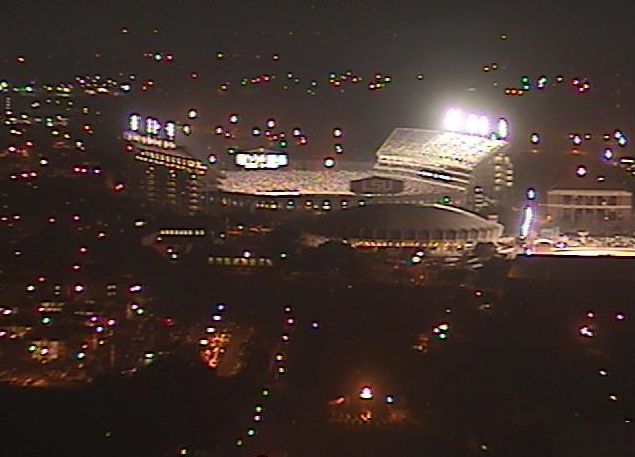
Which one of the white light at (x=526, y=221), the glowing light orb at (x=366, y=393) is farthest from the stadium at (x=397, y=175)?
the glowing light orb at (x=366, y=393)

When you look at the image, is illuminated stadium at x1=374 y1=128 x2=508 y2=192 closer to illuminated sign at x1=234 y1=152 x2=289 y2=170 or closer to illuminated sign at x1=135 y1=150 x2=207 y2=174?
illuminated sign at x1=234 y1=152 x2=289 y2=170

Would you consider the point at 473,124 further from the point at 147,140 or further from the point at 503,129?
the point at 147,140

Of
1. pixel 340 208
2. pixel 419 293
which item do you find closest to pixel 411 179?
pixel 340 208

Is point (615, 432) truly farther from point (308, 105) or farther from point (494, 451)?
point (308, 105)

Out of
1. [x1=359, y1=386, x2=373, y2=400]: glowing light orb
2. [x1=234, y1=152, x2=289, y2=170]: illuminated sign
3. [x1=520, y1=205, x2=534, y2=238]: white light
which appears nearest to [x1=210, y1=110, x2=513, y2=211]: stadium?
[x1=234, y1=152, x2=289, y2=170]: illuminated sign

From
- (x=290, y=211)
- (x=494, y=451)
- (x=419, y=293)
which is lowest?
(x=494, y=451)

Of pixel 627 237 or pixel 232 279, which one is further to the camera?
pixel 627 237
